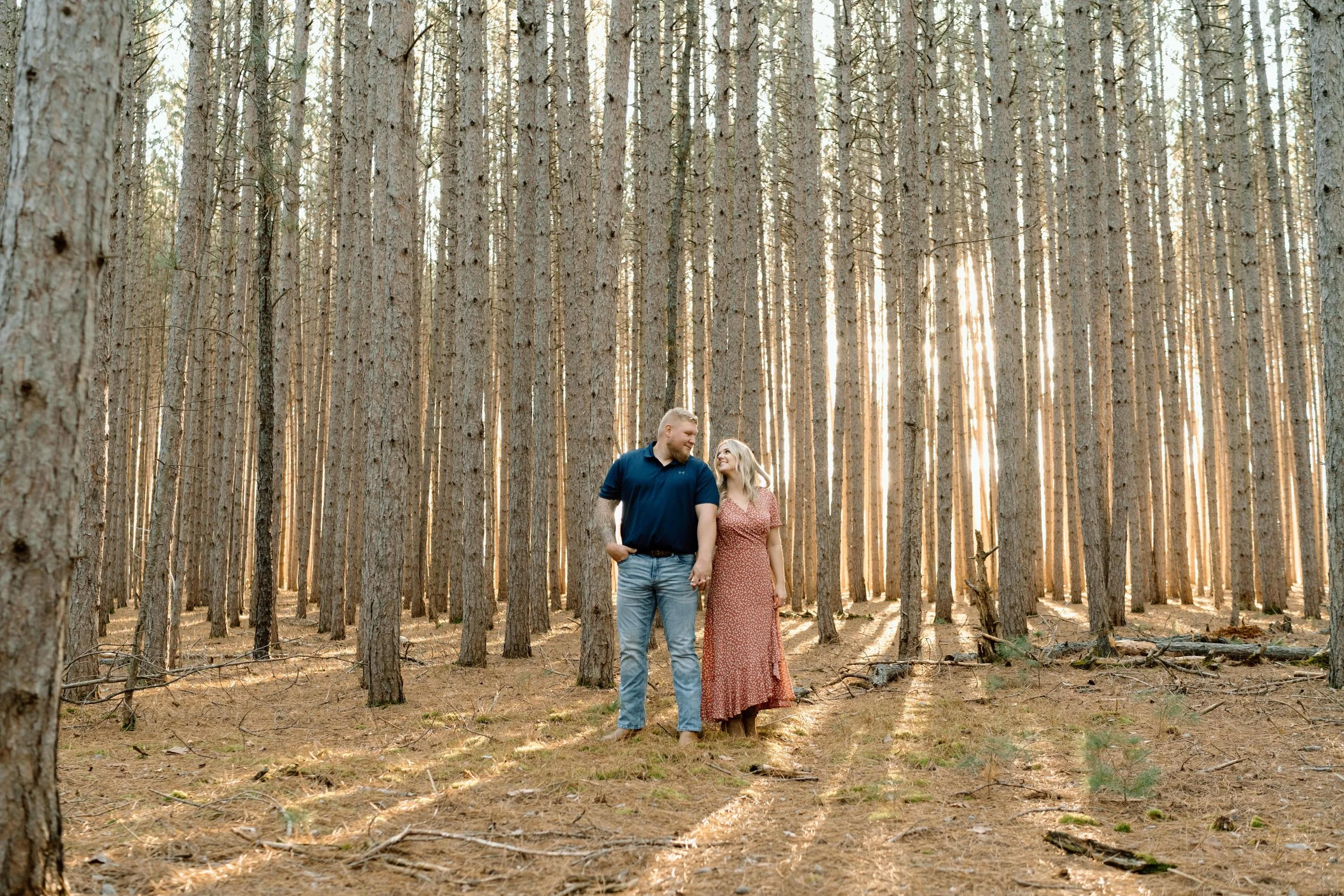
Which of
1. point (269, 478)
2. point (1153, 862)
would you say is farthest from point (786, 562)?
point (1153, 862)

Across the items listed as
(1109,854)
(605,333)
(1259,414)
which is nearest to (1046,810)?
(1109,854)

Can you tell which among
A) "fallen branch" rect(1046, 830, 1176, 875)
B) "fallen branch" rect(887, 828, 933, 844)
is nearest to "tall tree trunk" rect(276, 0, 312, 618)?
"fallen branch" rect(887, 828, 933, 844)

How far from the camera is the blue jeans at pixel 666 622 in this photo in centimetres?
503

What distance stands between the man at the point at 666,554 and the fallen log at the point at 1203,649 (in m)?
4.30

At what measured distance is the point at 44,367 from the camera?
2500 millimetres

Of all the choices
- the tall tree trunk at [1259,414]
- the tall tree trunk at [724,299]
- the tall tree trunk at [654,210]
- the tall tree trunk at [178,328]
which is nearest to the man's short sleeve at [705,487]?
the tall tree trunk at [654,210]

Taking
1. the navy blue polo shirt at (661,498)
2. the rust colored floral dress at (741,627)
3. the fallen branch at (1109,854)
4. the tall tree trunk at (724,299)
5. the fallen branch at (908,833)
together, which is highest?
the tall tree trunk at (724,299)

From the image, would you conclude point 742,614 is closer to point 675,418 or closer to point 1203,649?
point 675,418

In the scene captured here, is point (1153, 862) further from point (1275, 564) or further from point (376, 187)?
point (1275, 564)

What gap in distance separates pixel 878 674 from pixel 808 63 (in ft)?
23.8

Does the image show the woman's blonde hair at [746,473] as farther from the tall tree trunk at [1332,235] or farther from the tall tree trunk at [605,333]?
the tall tree trunk at [1332,235]

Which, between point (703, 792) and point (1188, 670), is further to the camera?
point (1188, 670)

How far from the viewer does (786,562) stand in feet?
57.8

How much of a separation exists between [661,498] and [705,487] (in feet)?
0.86
